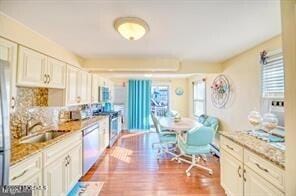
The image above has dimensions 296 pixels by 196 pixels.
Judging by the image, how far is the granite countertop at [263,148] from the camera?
5.37ft

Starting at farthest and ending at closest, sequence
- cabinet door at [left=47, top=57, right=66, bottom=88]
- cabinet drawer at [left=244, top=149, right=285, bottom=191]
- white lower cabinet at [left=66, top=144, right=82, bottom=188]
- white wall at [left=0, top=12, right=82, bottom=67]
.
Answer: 1. cabinet door at [left=47, top=57, right=66, bottom=88]
2. white lower cabinet at [left=66, top=144, right=82, bottom=188]
3. white wall at [left=0, top=12, right=82, bottom=67]
4. cabinet drawer at [left=244, top=149, right=285, bottom=191]

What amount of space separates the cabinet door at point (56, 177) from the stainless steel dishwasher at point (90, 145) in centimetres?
83

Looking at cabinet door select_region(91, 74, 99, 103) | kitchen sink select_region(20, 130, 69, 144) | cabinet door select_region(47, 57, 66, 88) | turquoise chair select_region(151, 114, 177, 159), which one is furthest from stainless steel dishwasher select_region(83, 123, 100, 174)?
turquoise chair select_region(151, 114, 177, 159)

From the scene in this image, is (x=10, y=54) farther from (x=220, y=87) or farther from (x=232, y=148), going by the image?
(x=220, y=87)

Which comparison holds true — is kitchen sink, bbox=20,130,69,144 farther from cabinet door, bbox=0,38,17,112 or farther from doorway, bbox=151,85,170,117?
doorway, bbox=151,85,170,117

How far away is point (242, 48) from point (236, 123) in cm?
149

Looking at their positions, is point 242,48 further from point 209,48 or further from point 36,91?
point 36,91

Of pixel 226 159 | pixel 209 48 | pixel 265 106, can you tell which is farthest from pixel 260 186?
pixel 209 48

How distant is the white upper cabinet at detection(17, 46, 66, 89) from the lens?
2.26 metres

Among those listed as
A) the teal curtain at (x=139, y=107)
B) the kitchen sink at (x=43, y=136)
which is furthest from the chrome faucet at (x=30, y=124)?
the teal curtain at (x=139, y=107)

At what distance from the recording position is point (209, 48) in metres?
3.55

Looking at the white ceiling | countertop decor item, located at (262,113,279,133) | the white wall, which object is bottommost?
countertop decor item, located at (262,113,279,133)

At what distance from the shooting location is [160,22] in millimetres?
2324

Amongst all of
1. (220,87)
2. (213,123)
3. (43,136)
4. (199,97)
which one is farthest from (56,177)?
(199,97)
